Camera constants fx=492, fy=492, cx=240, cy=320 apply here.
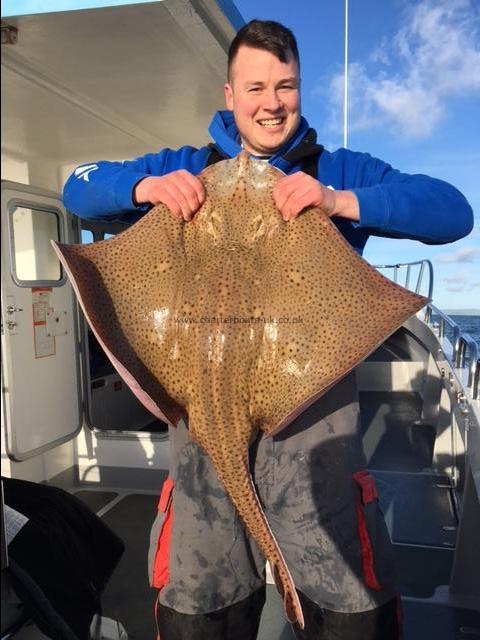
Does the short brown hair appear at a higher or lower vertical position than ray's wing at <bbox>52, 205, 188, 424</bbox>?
higher

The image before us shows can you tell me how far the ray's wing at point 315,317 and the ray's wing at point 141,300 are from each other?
0.34 metres

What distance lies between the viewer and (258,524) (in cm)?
170

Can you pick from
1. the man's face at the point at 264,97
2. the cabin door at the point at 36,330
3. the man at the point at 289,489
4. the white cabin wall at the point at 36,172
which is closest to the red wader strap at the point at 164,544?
the man at the point at 289,489

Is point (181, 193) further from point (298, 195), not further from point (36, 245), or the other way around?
point (36, 245)

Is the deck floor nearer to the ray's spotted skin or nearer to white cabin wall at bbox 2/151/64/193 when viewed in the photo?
Result: the ray's spotted skin

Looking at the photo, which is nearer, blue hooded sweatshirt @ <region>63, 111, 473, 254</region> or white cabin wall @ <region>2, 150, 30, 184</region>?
blue hooded sweatshirt @ <region>63, 111, 473, 254</region>

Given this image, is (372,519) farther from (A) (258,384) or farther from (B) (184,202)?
(B) (184,202)

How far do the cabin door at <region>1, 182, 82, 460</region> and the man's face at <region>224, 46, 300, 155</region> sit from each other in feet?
10.4

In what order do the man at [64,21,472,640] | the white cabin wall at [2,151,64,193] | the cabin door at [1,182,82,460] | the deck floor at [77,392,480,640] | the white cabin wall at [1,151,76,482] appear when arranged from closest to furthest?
the man at [64,21,472,640] → the deck floor at [77,392,480,640] → the cabin door at [1,182,82,460] → the white cabin wall at [1,151,76,482] → the white cabin wall at [2,151,64,193]

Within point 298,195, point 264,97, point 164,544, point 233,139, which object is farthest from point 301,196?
point 164,544

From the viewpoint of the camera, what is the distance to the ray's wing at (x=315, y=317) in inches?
66.9

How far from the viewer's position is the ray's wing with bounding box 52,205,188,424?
1768 millimetres

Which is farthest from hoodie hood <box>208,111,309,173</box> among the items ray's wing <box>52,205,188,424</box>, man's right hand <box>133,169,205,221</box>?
ray's wing <box>52,205,188,424</box>

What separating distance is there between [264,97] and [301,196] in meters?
0.54
